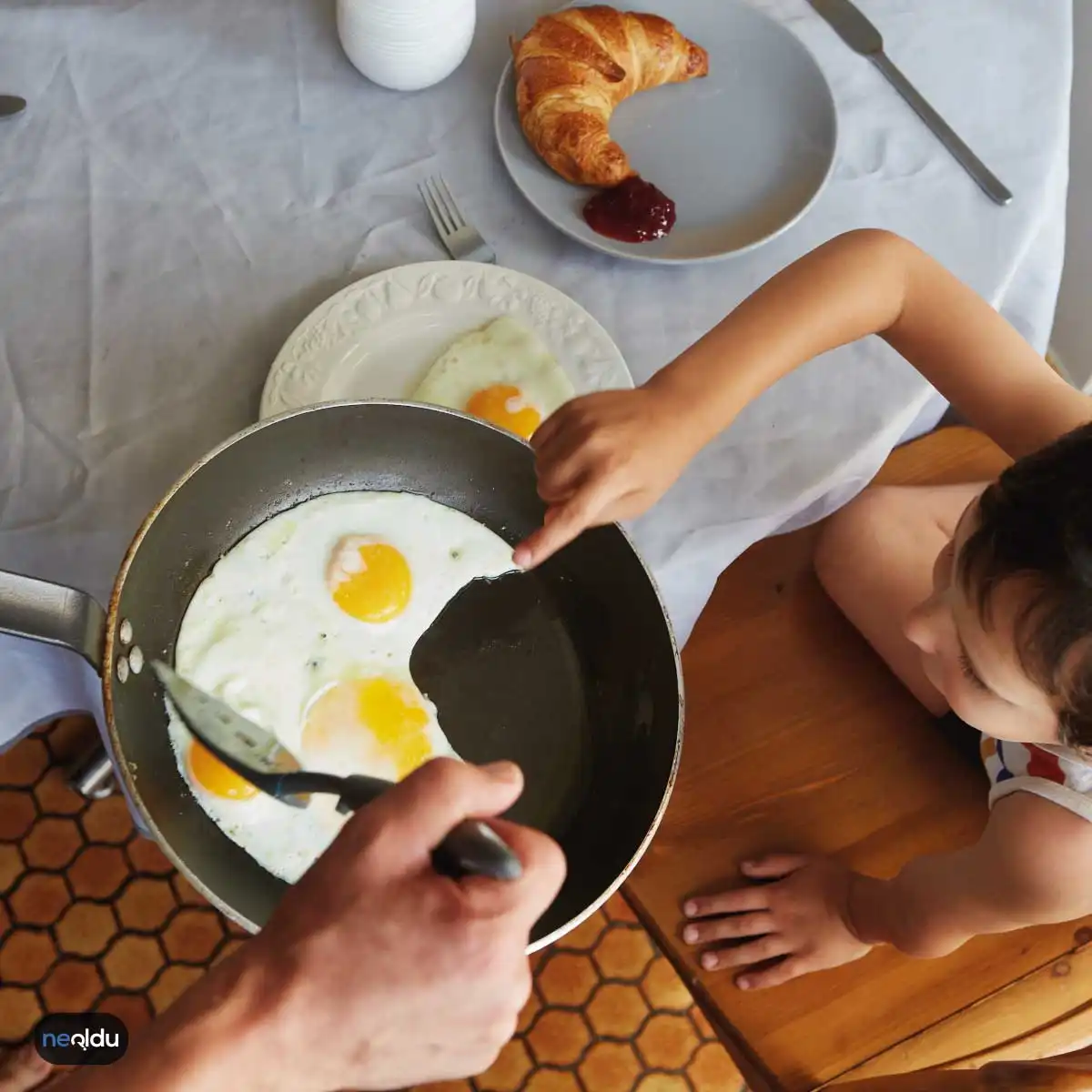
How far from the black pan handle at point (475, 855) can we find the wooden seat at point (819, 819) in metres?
0.50

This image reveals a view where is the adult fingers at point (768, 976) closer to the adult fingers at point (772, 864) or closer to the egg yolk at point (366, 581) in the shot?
the adult fingers at point (772, 864)

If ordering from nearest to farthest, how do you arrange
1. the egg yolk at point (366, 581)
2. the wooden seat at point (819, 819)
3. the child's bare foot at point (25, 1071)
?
the egg yolk at point (366, 581) < the wooden seat at point (819, 819) < the child's bare foot at point (25, 1071)

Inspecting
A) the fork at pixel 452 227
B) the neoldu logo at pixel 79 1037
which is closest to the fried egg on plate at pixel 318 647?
the fork at pixel 452 227

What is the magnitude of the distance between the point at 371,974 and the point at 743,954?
0.56 metres

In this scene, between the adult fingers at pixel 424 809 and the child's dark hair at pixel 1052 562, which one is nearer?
the adult fingers at pixel 424 809

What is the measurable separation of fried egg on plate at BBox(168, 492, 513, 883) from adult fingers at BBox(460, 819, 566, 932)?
285 mm

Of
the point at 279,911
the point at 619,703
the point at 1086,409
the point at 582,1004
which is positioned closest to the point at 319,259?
the point at 619,703

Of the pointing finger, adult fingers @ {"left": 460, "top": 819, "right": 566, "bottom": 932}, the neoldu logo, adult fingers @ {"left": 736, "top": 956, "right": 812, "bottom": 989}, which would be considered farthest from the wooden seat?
the neoldu logo

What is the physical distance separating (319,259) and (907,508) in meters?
0.63

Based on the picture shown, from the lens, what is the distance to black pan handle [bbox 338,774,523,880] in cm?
43

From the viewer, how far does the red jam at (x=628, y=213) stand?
84 centimetres

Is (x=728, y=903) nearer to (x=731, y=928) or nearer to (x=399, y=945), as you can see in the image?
(x=731, y=928)

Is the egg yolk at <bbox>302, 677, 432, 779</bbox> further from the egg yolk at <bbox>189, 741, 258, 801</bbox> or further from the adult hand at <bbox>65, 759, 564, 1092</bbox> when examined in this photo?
the adult hand at <bbox>65, 759, 564, 1092</bbox>

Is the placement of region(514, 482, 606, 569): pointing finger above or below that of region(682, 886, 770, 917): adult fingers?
above
